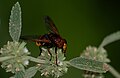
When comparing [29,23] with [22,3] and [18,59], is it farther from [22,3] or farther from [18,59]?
[18,59]

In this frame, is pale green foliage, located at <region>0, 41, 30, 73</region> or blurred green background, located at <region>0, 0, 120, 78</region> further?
blurred green background, located at <region>0, 0, 120, 78</region>

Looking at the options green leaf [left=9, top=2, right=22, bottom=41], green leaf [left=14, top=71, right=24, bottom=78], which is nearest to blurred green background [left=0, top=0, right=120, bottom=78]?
green leaf [left=9, top=2, right=22, bottom=41]

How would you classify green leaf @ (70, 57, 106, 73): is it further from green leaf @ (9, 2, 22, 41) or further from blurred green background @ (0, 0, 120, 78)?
blurred green background @ (0, 0, 120, 78)

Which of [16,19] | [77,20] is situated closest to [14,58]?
[16,19]

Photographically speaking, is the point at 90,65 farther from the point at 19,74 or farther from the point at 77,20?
the point at 77,20

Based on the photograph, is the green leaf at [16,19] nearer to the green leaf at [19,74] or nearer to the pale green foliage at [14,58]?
the pale green foliage at [14,58]

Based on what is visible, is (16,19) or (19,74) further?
(16,19)

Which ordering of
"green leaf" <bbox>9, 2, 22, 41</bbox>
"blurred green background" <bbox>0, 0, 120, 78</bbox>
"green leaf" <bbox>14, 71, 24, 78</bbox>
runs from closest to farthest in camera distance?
"green leaf" <bbox>14, 71, 24, 78</bbox>, "green leaf" <bbox>9, 2, 22, 41</bbox>, "blurred green background" <bbox>0, 0, 120, 78</bbox>

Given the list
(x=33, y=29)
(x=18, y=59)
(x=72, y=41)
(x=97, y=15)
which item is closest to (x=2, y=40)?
(x=33, y=29)

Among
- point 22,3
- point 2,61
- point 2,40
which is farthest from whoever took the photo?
point 22,3
